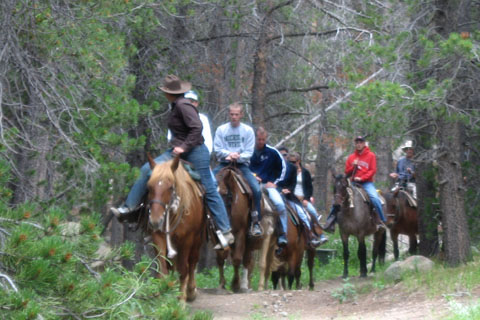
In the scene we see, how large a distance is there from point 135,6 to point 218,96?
509cm

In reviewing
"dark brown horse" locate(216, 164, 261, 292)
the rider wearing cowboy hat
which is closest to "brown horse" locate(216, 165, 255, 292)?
"dark brown horse" locate(216, 164, 261, 292)

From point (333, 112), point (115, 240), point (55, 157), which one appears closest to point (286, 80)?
point (333, 112)

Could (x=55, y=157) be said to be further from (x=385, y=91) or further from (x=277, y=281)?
(x=277, y=281)

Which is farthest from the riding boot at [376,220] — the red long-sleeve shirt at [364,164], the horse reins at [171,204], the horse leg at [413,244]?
the horse reins at [171,204]

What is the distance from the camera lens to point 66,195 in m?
13.2

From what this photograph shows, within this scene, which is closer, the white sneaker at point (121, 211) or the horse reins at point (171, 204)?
the horse reins at point (171, 204)

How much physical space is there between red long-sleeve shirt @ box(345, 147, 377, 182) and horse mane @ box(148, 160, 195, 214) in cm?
691

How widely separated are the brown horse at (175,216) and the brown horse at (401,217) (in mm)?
10256

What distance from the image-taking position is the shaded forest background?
10.8 meters

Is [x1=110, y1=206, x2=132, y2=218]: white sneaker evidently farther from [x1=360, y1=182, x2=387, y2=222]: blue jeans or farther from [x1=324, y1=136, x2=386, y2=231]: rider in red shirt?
[x1=360, y1=182, x2=387, y2=222]: blue jeans

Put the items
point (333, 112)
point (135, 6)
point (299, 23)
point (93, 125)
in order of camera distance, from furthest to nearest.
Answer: point (333, 112) → point (299, 23) → point (135, 6) → point (93, 125)

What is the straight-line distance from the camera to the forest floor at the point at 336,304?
33.1ft

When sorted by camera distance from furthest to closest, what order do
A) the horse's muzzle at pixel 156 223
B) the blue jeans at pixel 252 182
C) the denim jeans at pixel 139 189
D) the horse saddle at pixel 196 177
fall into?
1. the blue jeans at pixel 252 182
2. the horse saddle at pixel 196 177
3. the denim jeans at pixel 139 189
4. the horse's muzzle at pixel 156 223

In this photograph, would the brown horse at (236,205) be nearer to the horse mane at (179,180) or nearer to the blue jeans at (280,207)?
the blue jeans at (280,207)
